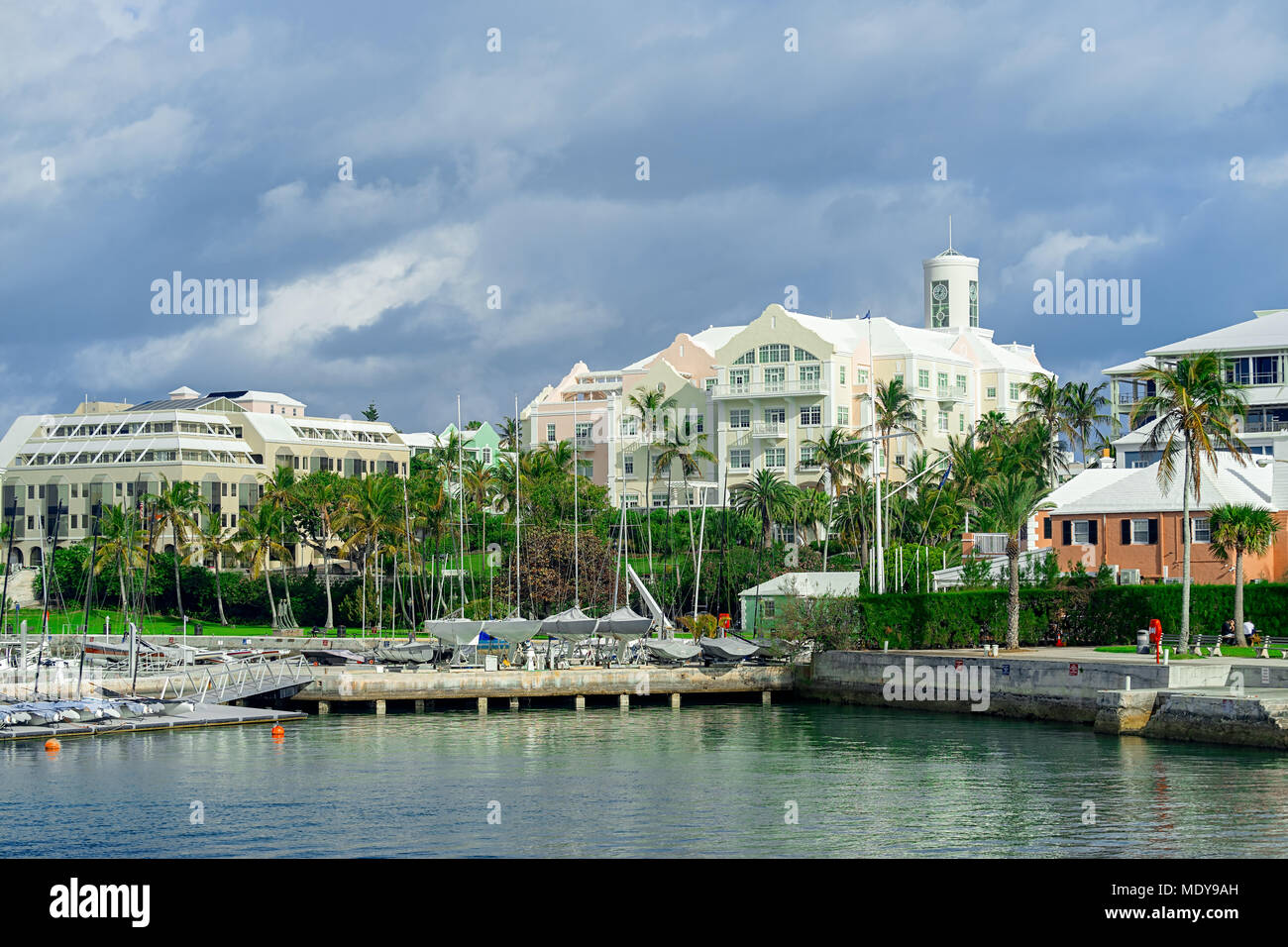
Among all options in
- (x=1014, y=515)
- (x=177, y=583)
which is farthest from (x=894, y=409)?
(x=1014, y=515)

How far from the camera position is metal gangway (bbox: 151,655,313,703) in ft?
218

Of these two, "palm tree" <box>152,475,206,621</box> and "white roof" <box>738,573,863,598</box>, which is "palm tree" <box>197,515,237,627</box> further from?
"white roof" <box>738,573,863,598</box>

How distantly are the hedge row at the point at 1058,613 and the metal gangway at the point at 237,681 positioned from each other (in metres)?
26.7

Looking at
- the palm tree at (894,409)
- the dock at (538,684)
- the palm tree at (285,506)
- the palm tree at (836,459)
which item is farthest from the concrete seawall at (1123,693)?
the palm tree at (285,506)

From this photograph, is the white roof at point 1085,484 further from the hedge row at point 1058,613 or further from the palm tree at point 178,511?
the palm tree at point 178,511

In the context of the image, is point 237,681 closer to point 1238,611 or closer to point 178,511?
point 1238,611

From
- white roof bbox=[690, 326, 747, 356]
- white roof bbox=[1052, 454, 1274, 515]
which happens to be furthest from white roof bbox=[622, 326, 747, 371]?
white roof bbox=[1052, 454, 1274, 515]

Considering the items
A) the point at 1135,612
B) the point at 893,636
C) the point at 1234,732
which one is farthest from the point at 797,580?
the point at 1234,732

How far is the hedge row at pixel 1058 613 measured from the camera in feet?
219

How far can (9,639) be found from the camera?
298ft

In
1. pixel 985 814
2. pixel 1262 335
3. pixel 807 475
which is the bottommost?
pixel 985 814

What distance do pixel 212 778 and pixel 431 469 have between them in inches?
3387

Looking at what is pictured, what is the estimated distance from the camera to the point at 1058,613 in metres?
70.8

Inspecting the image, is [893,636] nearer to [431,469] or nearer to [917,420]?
[917,420]
